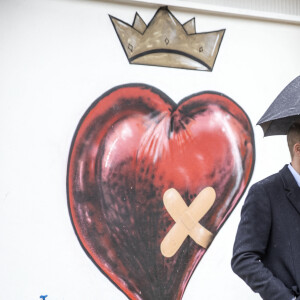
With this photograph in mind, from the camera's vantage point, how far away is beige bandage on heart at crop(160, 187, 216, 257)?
3865mm

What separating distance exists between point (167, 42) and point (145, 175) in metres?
1.01

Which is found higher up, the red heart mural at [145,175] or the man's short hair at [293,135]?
the red heart mural at [145,175]

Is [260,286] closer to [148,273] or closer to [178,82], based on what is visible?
[148,273]

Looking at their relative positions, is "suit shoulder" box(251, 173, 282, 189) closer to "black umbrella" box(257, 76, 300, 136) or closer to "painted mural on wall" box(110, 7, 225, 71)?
"black umbrella" box(257, 76, 300, 136)

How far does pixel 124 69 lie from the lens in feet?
12.5

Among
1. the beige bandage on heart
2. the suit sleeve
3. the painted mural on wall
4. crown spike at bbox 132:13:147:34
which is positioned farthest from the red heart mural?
the suit sleeve

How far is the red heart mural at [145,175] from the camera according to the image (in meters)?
3.66

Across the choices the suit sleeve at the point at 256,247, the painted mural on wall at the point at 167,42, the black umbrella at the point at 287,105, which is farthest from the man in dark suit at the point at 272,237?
the painted mural on wall at the point at 167,42

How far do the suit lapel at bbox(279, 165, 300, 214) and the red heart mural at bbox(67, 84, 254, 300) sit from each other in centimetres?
160

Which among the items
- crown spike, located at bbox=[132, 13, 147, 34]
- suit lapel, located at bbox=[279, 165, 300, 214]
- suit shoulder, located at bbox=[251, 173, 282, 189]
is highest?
crown spike, located at bbox=[132, 13, 147, 34]

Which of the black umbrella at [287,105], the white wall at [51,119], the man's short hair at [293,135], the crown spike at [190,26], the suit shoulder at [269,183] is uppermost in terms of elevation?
the crown spike at [190,26]

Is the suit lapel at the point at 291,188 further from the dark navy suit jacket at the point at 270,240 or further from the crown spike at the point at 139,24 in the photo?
the crown spike at the point at 139,24

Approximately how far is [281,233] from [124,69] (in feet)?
6.44

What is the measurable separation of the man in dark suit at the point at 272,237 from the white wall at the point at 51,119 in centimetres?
160
